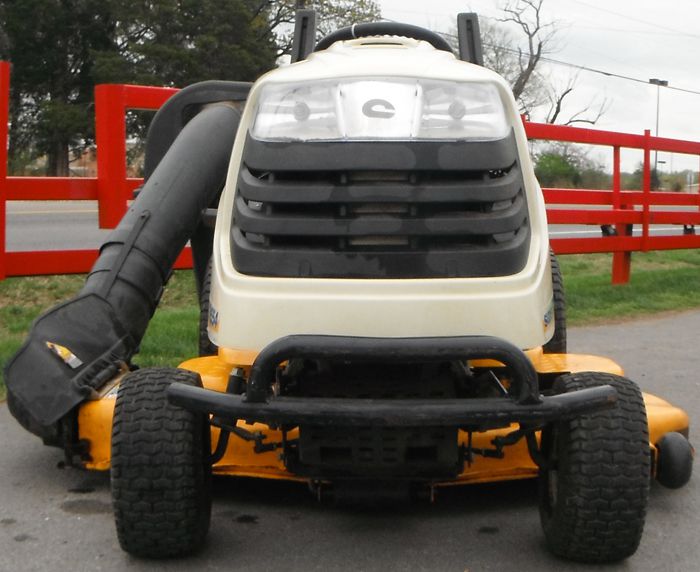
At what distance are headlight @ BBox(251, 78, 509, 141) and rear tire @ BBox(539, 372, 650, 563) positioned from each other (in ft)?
3.02

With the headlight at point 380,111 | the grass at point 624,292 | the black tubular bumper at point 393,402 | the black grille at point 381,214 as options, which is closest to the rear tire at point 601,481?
the black tubular bumper at point 393,402

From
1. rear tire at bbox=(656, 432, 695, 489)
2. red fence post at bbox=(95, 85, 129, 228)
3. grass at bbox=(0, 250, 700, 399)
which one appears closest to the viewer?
rear tire at bbox=(656, 432, 695, 489)

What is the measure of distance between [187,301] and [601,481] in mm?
6454

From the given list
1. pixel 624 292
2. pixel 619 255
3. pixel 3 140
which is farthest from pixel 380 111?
pixel 619 255

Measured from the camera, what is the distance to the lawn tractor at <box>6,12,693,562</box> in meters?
3.10

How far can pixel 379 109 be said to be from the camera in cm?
343

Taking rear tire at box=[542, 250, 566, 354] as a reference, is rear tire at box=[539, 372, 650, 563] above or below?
below

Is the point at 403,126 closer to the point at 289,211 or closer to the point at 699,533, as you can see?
the point at 289,211

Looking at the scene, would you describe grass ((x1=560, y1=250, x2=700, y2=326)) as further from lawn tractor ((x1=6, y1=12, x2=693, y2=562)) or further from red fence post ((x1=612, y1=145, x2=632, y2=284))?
lawn tractor ((x1=6, y1=12, x2=693, y2=562))

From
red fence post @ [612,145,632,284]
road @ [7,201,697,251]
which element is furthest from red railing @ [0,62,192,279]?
red fence post @ [612,145,632,284]

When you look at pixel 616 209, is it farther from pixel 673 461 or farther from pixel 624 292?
pixel 673 461

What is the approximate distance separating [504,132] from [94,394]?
1815mm

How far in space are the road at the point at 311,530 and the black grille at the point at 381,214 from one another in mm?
949

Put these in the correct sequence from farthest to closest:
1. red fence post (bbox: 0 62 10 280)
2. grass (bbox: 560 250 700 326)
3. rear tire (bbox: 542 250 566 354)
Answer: grass (bbox: 560 250 700 326) < red fence post (bbox: 0 62 10 280) < rear tire (bbox: 542 250 566 354)
